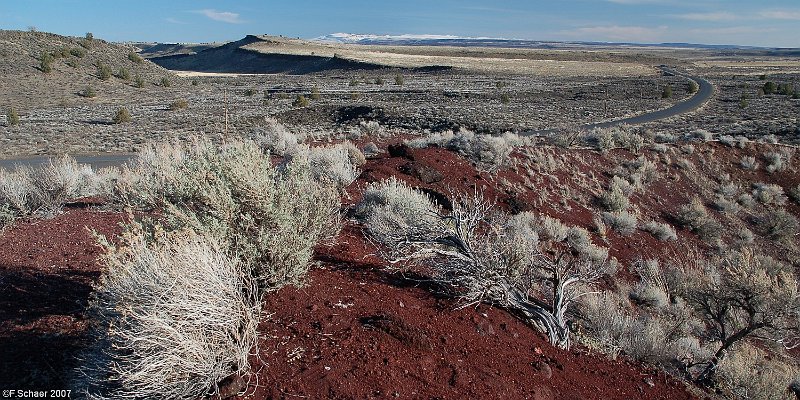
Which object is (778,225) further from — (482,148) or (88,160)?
(88,160)

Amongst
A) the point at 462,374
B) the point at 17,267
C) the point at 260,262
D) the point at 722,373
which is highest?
the point at 260,262

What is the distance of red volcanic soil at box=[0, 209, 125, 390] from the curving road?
7069 mm

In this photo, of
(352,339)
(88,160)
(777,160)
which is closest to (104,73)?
(88,160)

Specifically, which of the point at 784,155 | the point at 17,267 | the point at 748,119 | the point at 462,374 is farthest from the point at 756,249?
the point at 748,119

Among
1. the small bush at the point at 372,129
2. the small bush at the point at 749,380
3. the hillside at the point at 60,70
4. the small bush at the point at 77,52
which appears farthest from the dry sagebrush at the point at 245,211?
the small bush at the point at 77,52

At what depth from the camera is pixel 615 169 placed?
51.0 ft

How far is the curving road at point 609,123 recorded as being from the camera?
709 inches

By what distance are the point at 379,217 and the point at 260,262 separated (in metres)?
2.72

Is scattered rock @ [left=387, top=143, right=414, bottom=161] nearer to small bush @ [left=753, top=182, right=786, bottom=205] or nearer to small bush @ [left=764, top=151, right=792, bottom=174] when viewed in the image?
small bush @ [left=753, top=182, right=786, bottom=205]

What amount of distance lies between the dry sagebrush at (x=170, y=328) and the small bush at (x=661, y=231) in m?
11.5

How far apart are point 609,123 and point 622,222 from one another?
779 inches

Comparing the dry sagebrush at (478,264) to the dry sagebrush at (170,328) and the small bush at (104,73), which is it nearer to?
the dry sagebrush at (170,328)

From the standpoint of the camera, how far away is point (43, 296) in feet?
15.0

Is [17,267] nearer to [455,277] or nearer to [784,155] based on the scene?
[455,277]
